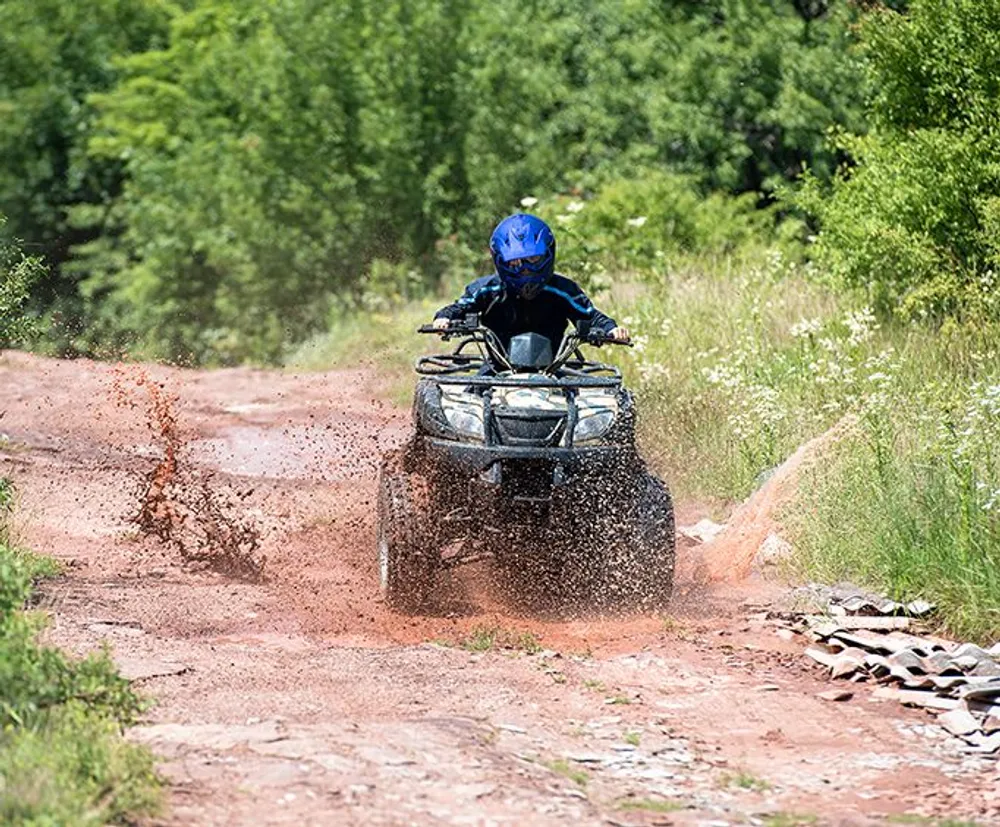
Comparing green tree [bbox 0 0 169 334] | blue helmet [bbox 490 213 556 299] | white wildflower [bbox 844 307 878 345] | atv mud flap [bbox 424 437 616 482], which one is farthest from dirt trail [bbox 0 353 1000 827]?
green tree [bbox 0 0 169 334]

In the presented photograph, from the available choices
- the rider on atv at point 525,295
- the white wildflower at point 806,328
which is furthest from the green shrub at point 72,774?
the white wildflower at point 806,328

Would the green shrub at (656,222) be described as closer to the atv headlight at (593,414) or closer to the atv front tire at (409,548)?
the atv headlight at (593,414)

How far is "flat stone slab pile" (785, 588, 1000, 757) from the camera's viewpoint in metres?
7.64

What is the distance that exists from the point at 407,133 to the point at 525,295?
62.1 feet

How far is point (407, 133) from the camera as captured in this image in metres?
28.6

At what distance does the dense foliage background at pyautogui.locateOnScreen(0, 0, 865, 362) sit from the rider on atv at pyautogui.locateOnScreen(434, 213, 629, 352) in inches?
500

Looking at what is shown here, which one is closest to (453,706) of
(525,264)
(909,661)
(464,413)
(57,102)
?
(909,661)

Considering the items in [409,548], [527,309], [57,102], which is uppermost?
[57,102]

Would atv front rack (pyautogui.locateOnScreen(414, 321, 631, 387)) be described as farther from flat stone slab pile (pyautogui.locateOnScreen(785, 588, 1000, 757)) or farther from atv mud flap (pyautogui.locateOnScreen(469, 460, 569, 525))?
flat stone slab pile (pyautogui.locateOnScreen(785, 588, 1000, 757))

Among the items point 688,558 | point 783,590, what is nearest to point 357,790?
point 783,590

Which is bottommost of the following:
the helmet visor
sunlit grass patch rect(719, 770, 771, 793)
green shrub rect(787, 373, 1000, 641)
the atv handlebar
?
sunlit grass patch rect(719, 770, 771, 793)

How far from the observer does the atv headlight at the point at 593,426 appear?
30.1 feet

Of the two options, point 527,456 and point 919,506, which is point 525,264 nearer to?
point 527,456

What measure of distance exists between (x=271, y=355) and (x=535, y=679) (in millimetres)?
21292
